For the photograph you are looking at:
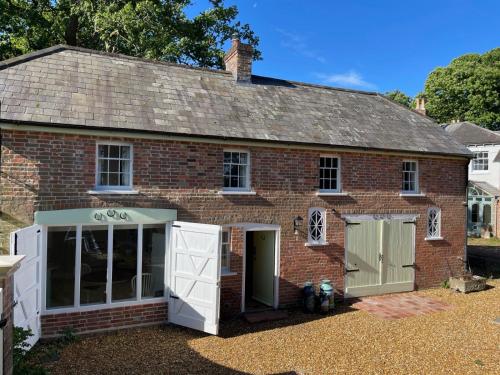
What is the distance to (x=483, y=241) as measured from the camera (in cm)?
2630

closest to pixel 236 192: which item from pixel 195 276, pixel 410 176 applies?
pixel 195 276

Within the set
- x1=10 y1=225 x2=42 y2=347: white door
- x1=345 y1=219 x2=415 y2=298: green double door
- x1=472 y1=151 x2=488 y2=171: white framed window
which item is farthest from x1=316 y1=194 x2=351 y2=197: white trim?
x1=472 y1=151 x2=488 y2=171: white framed window

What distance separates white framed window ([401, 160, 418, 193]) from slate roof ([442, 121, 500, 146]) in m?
19.2

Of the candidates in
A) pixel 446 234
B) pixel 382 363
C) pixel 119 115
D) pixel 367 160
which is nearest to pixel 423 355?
pixel 382 363

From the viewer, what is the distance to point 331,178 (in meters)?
12.8

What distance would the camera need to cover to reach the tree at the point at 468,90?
42.3m

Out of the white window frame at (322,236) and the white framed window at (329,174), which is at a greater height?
the white framed window at (329,174)

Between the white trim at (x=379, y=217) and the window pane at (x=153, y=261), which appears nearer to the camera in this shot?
the window pane at (x=153, y=261)

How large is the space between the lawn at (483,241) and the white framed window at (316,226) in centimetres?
1701

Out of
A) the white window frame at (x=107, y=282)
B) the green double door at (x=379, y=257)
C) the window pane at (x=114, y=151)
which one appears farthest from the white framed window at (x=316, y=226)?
the window pane at (x=114, y=151)

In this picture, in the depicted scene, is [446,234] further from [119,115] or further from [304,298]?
[119,115]

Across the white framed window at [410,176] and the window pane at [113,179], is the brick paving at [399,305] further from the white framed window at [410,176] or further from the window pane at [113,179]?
the window pane at [113,179]

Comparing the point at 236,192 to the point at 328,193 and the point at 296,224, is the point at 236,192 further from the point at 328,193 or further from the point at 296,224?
the point at 328,193

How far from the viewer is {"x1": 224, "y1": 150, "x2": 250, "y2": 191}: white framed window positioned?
11.3 meters
